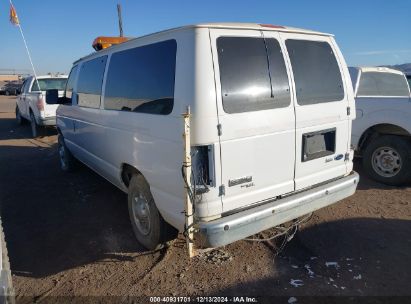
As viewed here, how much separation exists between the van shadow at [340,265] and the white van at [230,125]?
0.56 m

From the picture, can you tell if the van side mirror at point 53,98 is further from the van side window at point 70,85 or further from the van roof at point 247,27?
the van roof at point 247,27

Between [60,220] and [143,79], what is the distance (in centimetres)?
260

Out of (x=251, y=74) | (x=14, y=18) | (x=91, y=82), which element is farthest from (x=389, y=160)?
(x=14, y=18)

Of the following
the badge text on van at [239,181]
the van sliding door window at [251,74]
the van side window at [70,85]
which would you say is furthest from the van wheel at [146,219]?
the van side window at [70,85]

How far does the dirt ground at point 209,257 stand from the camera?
3340 millimetres

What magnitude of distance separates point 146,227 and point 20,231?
1920mm

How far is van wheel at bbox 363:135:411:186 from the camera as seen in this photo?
5.67m

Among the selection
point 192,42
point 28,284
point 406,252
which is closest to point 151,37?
point 192,42

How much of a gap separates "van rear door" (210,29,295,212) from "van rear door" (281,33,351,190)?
0.15 m

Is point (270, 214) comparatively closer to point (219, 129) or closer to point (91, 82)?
point (219, 129)

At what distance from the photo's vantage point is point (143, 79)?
3592 mm

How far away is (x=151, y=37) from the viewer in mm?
3521

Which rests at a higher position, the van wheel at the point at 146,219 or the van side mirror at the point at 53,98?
the van side mirror at the point at 53,98

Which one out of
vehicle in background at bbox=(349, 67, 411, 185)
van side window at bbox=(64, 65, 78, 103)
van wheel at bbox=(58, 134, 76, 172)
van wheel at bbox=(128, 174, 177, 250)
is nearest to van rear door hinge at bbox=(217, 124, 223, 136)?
van wheel at bbox=(128, 174, 177, 250)
